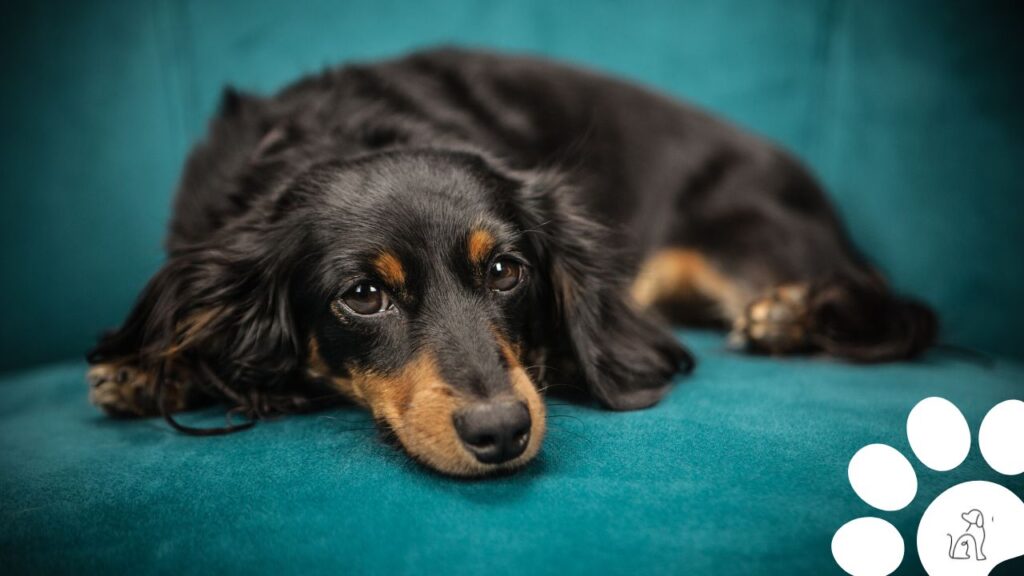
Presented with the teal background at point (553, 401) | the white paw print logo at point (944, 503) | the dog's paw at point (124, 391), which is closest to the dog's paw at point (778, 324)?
the teal background at point (553, 401)

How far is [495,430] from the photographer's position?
1.21 meters

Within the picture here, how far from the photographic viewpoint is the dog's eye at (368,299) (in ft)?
5.14

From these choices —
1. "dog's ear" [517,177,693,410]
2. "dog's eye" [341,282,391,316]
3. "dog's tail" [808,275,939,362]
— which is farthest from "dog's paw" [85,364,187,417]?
"dog's tail" [808,275,939,362]

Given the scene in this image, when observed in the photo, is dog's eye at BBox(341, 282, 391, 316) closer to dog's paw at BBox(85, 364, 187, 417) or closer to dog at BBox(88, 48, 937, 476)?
dog at BBox(88, 48, 937, 476)

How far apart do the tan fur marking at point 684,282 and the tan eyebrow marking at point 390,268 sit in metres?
1.23

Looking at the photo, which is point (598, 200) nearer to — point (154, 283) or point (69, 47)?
point (154, 283)

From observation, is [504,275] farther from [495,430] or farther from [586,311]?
[495,430]

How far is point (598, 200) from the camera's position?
2.64 m

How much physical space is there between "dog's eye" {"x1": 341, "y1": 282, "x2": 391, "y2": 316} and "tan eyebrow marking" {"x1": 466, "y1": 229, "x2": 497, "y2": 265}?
0.21 metres

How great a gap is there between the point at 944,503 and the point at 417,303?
1015 mm

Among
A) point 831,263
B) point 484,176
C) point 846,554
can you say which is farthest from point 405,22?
point 846,554

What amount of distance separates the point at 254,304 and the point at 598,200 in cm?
134

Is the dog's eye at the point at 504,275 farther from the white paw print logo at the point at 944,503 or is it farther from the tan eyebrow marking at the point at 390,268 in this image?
the white paw print logo at the point at 944,503

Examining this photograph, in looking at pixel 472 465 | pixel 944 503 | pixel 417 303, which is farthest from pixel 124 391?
pixel 944 503
